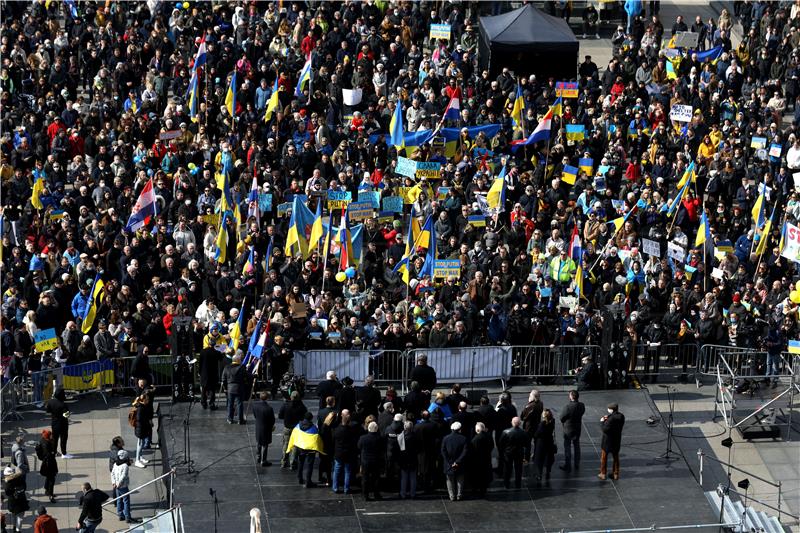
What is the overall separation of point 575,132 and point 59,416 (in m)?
15.5

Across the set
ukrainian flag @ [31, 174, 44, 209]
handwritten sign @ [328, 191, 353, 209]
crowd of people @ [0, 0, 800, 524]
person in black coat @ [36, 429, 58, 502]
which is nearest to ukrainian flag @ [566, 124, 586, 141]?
crowd of people @ [0, 0, 800, 524]

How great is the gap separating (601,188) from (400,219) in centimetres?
446

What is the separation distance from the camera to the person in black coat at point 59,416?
3203cm

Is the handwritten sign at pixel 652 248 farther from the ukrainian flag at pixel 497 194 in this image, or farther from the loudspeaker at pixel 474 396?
the loudspeaker at pixel 474 396

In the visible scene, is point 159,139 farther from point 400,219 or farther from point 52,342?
point 52,342

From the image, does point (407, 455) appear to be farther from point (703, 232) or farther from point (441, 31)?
point (441, 31)

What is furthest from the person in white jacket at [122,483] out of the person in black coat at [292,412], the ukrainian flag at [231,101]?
the ukrainian flag at [231,101]

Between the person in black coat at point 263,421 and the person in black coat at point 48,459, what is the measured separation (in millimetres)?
3389

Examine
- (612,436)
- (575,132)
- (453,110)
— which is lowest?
(612,436)

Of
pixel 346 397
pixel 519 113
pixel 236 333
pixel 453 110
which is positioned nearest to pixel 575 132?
pixel 519 113

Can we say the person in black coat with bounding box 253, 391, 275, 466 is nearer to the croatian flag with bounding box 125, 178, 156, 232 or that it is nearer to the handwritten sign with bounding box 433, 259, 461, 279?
the handwritten sign with bounding box 433, 259, 461, 279

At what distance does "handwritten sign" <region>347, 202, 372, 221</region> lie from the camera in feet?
124

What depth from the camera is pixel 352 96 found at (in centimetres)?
4494

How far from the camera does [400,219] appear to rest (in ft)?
132
